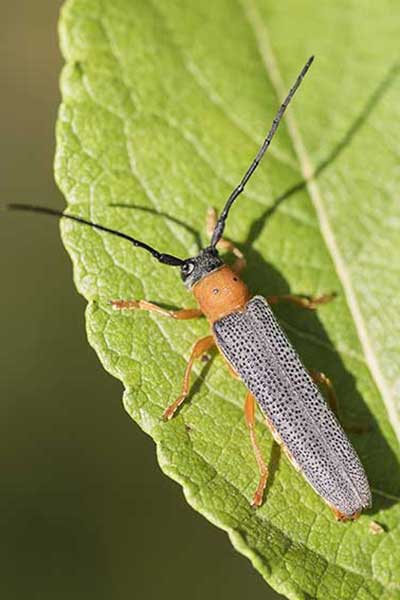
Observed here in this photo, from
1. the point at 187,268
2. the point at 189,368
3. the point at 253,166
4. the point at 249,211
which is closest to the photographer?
the point at 189,368

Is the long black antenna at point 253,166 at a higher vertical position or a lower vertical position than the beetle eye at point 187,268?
higher

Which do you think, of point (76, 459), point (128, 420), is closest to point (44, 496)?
point (76, 459)

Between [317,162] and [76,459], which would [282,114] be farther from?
[76,459]

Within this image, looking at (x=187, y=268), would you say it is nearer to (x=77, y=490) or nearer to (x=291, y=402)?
(x=291, y=402)

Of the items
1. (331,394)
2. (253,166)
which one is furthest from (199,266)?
(331,394)

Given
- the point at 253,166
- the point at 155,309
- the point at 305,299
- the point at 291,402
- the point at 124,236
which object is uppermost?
the point at 253,166

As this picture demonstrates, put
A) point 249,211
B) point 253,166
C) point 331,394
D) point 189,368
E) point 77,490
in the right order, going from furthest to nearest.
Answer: point 77,490 < point 249,211 < point 253,166 < point 331,394 < point 189,368

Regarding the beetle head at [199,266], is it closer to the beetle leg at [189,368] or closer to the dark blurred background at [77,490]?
the beetle leg at [189,368]

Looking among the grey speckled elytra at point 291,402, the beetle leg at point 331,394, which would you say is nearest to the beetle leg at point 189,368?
the grey speckled elytra at point 291,402
